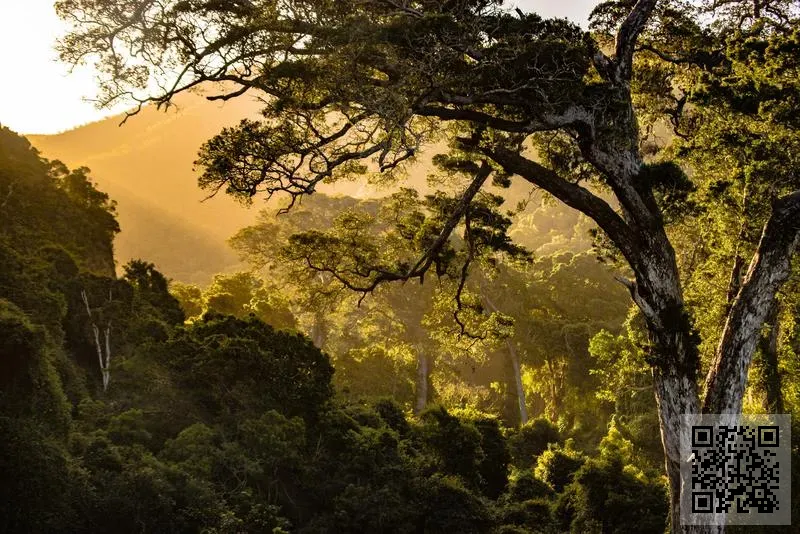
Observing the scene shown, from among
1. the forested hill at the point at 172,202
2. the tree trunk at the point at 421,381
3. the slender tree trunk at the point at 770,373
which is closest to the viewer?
the slender tree trunk at the point at 770,373

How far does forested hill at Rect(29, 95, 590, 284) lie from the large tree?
5128cm

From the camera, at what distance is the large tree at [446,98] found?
24.6 feet

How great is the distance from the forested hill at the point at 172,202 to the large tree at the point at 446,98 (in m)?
51.3

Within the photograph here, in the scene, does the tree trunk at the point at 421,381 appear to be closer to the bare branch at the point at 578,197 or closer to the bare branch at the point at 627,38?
the bare branch at the point at 578,197

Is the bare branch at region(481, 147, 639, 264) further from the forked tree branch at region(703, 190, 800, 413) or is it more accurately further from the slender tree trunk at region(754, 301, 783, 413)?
the slender tree trunk at region(754, 301, 783, 413)

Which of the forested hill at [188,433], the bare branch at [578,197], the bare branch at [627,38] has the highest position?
the bare branch at [627,38]

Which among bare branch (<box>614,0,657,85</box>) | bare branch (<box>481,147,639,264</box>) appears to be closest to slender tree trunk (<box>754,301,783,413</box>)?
bare branch (<box>481,147,639,264</box>)

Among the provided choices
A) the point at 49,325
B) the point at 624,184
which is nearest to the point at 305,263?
the point at 624,184

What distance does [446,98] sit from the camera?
784 cm

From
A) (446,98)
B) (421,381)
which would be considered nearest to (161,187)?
(421,381)

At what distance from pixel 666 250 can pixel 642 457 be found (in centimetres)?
1834

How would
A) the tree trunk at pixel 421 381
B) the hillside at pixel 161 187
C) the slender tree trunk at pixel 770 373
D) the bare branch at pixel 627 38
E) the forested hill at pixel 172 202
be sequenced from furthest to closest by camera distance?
the hillside at pixel 161 187, the forested hill at pixel 172 202, the tree trunk at pixel 421 381, the slender tree trunk at pixel 770 373, the bare branch at pixel 627 38

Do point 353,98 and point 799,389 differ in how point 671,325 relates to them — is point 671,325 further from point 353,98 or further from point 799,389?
point 799,389

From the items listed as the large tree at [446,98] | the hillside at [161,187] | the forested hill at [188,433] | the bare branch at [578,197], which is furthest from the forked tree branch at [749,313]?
the hillside at [161,187]
